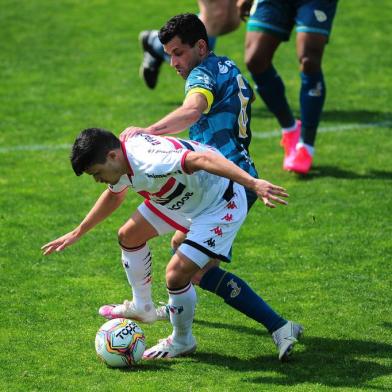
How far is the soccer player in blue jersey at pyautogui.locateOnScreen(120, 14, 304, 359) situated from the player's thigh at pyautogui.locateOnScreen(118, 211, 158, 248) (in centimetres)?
24

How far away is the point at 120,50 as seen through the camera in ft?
46.5

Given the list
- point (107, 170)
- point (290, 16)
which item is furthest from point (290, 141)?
point (107, 170)

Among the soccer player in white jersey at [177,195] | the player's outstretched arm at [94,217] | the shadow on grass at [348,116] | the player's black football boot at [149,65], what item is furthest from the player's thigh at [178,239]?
the player's black football boot at [149,65]

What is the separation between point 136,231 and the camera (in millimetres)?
6535

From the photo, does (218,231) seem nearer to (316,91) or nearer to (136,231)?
(136,231)

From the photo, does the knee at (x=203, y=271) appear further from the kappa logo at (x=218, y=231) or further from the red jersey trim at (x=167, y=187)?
the red jersey trim at (x=167, y=187)

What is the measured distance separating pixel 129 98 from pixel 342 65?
2.97 m

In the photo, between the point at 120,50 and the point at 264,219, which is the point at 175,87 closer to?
the point at 120,50

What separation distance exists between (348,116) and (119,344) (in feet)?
20.7

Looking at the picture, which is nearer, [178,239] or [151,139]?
[151,139]

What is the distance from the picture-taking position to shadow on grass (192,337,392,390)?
5797 millimetres

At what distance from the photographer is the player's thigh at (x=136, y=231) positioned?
652 centimetres

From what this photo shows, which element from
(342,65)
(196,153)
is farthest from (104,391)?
(342,65)

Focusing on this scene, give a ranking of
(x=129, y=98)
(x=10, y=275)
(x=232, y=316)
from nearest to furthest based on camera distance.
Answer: (x=232, y=316) → (x=10, y=275) → (x=129, y=98)
